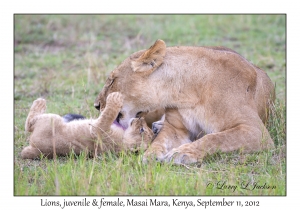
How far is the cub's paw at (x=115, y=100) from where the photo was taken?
4496 mm

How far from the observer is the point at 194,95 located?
15.0ft

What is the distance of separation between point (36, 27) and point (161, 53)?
16.8ft

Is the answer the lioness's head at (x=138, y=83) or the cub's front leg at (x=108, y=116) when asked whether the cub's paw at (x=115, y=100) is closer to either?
the cub's front leg at (x=108, y=116)

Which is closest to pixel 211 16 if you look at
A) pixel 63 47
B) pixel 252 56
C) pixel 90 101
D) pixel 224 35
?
pixel 224 35

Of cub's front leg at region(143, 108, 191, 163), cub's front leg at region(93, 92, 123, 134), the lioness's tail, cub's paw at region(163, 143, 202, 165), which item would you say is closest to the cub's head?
cub's front leg at region(143, 108, 191, 163)

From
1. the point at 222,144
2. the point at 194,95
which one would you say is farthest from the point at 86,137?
the point at 222,144

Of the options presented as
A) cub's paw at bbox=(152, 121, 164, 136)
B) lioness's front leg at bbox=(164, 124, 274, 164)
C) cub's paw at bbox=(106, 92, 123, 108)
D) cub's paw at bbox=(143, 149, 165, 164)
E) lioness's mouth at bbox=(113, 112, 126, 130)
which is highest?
cub's paw at bbox=(106, 92, 123, 108)

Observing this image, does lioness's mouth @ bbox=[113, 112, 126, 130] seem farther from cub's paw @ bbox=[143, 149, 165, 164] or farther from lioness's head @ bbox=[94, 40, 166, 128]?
cub's paw @ bbox=[143, 149, 165, 164]

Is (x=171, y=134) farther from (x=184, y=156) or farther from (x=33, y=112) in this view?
(x=33, y=112)

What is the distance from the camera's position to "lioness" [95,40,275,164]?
440 cm

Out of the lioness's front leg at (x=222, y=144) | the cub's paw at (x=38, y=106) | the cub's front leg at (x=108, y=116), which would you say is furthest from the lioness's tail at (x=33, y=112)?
the lioness's front leg at (x=222, y=144)

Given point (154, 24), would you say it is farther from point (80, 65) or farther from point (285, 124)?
point (285, 124)

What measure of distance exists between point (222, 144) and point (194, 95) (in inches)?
20.7

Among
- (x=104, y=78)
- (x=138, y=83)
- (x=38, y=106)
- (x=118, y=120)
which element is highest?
(x=104, y=78)
